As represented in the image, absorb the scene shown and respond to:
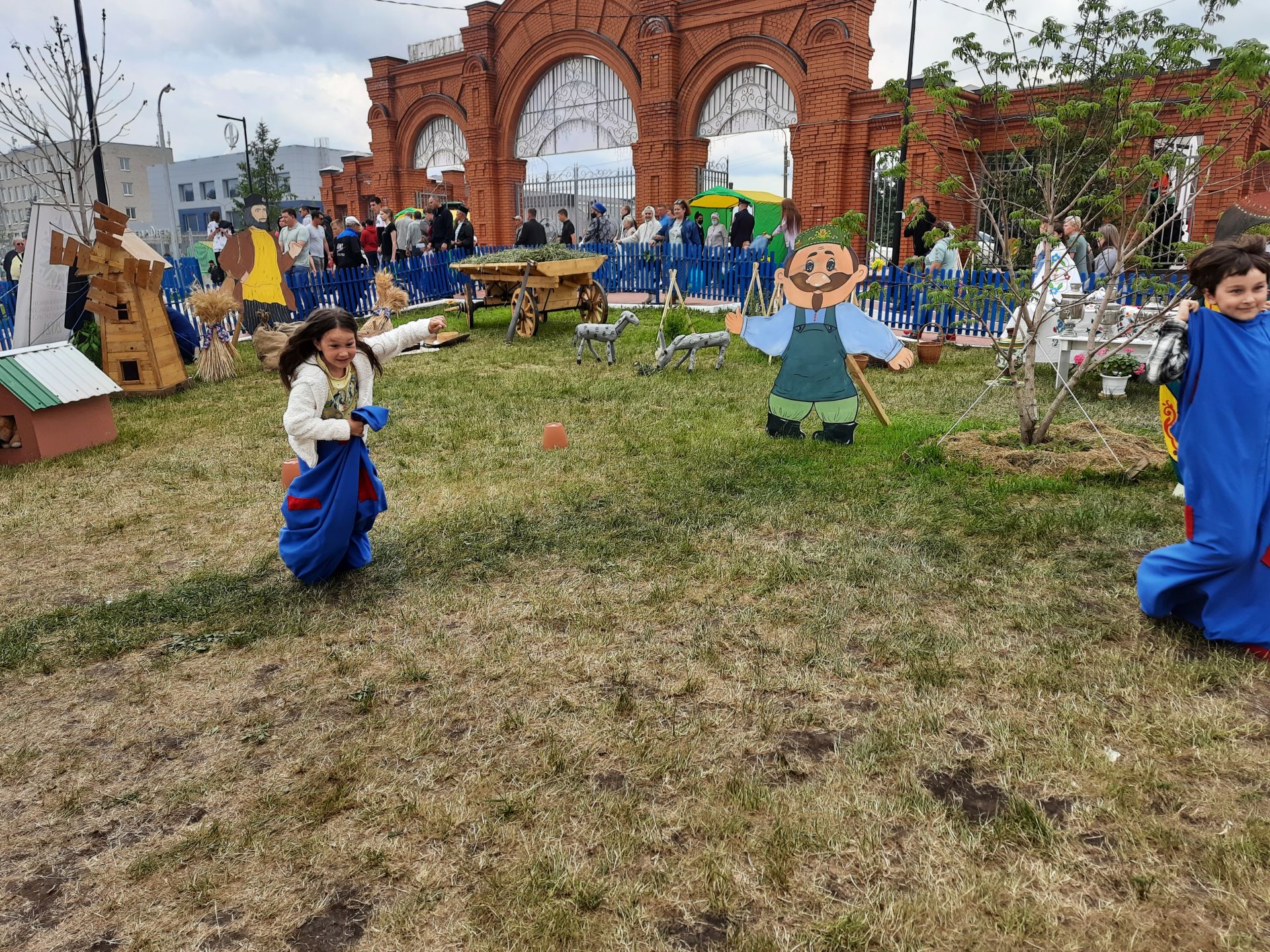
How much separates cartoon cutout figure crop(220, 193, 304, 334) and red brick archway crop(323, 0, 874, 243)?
41.2 ft

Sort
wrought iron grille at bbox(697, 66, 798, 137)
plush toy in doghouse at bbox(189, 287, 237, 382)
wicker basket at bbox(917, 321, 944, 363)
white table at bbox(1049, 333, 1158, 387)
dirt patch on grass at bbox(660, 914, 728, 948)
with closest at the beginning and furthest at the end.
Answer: dirt patch on grass at bbox(660, 914, 728, 948) < white table at bbox(1049, 333, 1158, 387) < plush toy in doghouse at bbox(189, 287, 237, 382) < wicker basket at bbox(917, 321, 944, 363) < wrought iron grille at bbox(697, 66, 798, 137)

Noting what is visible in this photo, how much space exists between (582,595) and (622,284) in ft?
48.2

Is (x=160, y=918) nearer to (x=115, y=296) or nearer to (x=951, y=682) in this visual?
(x=951, y=682)

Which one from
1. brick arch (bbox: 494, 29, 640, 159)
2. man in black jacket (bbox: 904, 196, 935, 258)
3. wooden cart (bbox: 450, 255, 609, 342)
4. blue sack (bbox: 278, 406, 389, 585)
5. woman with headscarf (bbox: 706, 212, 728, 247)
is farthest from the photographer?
brick arch (bbox: 494, 29, 640, 159)

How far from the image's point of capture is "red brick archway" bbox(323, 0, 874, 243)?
20.6 m

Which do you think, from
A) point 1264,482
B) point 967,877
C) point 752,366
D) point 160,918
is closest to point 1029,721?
point 967,877

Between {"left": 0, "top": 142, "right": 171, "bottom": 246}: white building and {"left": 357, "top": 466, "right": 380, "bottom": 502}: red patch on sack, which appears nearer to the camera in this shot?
{"left": 357, "top": 466, "right": 380, "bottom": 502}: red patch on sack

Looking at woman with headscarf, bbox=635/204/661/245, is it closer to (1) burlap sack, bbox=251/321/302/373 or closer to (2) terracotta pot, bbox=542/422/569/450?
(1) burlap sack, bbox=251/321/302/373

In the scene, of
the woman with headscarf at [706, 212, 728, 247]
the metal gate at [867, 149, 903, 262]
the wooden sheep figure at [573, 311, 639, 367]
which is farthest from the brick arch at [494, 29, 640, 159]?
the wooden sheep figure at [573, 311, 639, 367]

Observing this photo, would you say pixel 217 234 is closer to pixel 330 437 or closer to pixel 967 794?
pixel 330 437

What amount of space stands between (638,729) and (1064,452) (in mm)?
4620

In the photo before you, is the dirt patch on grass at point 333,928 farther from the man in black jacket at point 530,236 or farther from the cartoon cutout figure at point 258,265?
the man in black jacket at point 530,236

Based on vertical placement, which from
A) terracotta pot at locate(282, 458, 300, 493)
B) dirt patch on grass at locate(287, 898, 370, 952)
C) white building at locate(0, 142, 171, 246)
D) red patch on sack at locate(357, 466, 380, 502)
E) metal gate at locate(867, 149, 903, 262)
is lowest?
dirt patch on grass at locate(287, 898, 370, 952)

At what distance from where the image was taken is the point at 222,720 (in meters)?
3.31
